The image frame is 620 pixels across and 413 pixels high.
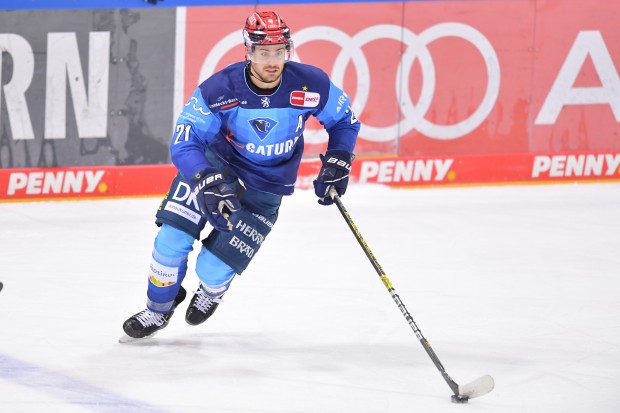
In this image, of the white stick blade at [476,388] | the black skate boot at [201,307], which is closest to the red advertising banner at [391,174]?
the black skate boot at [201,307]

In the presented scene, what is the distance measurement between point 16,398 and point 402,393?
130 centimetres

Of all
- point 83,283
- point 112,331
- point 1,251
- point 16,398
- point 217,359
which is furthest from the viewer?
point 1,251

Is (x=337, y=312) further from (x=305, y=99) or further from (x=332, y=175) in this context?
(x=305, y=99)

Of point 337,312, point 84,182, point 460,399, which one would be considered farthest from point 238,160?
point 84,182

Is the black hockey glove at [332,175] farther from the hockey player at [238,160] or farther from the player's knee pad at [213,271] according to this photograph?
the player's knee pad at [213,271]

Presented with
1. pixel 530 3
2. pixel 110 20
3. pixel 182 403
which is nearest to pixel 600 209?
pixel 530 3

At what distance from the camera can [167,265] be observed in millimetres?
4535

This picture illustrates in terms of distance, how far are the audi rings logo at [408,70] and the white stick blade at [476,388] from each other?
3678 millimetres

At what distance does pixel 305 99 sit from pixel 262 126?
0.19 metres

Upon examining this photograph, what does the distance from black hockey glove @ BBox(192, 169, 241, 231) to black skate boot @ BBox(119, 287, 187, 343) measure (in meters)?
0.61

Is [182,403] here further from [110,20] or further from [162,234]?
[110,20]

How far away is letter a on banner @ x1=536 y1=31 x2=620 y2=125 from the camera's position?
25.8 feet

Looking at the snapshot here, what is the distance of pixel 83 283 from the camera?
18.0 feet

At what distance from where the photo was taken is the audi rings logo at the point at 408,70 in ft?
24.6
